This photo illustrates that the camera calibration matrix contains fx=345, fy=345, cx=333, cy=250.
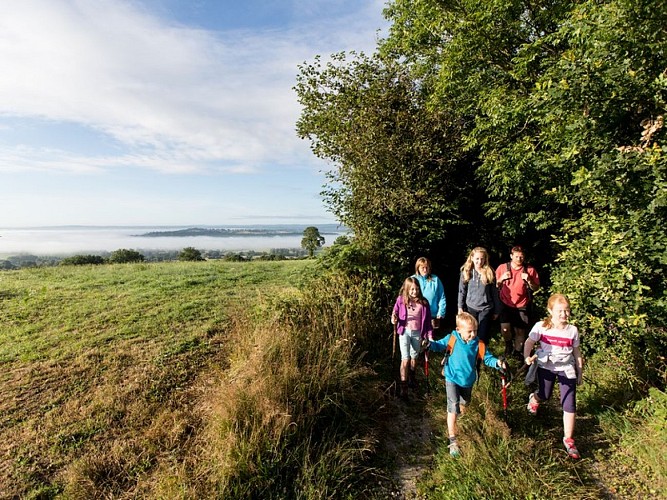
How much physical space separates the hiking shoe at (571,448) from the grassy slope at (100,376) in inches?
166

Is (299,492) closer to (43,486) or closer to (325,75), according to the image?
(43,486)

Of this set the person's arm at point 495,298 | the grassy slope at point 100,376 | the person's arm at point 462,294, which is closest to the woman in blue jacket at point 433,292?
the person's arm at point 462,294

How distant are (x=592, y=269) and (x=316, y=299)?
14.0ft

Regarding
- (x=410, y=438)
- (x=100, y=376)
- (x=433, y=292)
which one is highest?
(x=433, y=292)

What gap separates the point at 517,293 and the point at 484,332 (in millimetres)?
901

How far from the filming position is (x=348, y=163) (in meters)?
8.16

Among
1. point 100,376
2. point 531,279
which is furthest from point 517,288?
point 100,376

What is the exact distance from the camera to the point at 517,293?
584 centimetres

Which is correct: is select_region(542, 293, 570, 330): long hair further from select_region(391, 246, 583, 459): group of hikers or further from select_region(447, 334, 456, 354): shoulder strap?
select_region(447, 334, 456, 354): shoulder strap

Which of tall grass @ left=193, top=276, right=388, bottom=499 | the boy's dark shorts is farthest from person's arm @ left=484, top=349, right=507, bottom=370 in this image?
the boy's dark shorts

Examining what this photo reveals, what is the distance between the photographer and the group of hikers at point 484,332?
13.1 ft

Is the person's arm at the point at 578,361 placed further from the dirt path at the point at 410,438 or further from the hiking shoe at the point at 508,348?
the hiking shoe at the point at 508,348

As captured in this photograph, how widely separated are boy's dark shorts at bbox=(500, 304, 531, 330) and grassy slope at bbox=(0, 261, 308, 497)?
486 cm

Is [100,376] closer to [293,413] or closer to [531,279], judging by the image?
[293,413]
